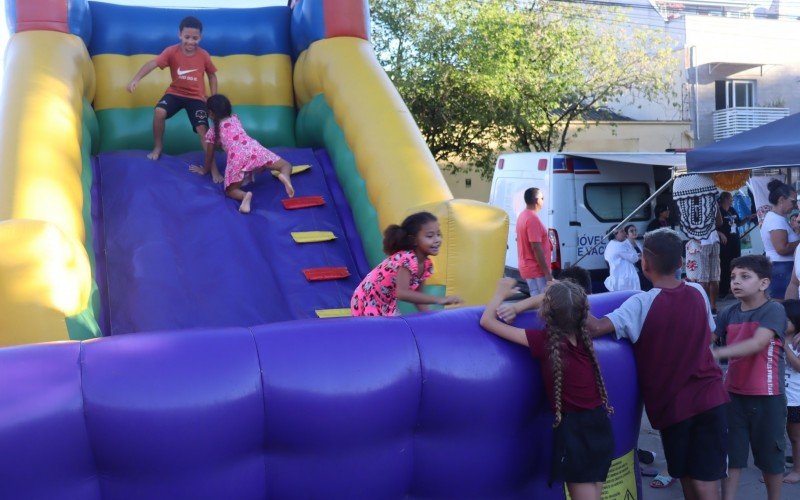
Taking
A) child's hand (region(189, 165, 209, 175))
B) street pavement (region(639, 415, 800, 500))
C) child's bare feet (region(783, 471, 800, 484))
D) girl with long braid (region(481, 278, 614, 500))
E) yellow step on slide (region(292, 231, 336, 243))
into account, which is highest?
child's hand (region(189, 165, 209, 175))

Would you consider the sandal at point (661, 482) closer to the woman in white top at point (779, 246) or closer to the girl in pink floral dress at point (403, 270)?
the girl in pink floral dress at point (403, 270)

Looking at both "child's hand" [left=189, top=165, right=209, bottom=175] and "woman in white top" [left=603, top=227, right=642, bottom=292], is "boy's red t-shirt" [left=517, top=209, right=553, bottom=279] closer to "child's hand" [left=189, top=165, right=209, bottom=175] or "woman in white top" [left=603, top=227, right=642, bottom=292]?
"woman in white top" [left=603, top=227, right=642, bottom=292]

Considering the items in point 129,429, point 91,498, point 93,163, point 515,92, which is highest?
point 515,92

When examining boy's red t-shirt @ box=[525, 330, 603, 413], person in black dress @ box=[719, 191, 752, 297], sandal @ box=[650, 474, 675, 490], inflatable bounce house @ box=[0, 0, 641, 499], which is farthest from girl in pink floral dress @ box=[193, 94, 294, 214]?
person in black dress @ box=[719, 191, 752, 297]

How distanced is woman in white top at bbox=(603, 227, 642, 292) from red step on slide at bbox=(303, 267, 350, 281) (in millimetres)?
4053

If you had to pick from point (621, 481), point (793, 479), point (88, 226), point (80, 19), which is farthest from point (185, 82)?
point (793, 479)

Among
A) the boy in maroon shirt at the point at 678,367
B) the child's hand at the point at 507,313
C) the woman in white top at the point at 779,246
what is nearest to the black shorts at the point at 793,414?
the boy in maroon shirt at the point at 678,367

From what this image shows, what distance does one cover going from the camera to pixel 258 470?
2.96 metres

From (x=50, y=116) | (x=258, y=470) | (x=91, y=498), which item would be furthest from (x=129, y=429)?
(x=50, y=116)

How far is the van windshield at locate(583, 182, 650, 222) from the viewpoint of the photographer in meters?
10.7

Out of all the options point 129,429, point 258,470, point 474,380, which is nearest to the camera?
point 129,429

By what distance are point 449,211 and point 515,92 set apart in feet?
43.9

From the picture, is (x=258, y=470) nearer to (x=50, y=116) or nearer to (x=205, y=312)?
(x=205, y=312)

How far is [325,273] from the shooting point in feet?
18.4
